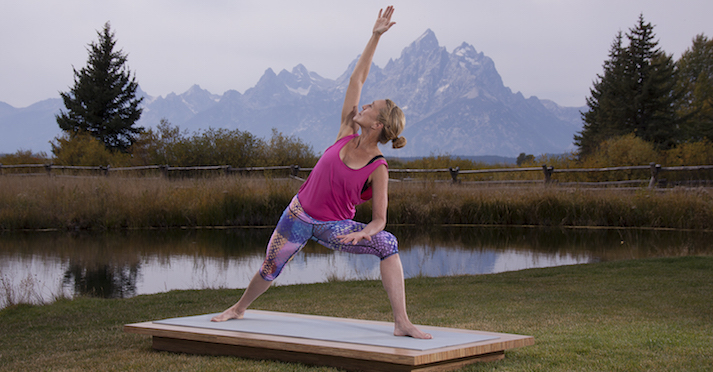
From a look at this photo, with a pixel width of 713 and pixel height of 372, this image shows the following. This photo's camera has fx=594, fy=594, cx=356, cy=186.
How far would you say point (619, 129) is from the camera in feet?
→ 135

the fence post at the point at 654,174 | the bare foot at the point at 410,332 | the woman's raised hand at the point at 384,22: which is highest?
the woman's raised hand at the point at 384,22

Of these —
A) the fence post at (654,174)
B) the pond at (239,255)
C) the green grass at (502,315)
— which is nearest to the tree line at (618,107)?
the fence post at (654,174)

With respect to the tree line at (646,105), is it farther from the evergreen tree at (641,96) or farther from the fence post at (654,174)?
the fence post at (654,174)

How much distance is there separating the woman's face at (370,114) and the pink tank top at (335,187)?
138mm

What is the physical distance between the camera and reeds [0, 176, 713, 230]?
51.5 feet

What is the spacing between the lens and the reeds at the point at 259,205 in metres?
15.7

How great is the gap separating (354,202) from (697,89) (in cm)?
5062

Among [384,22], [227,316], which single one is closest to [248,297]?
[227,316]

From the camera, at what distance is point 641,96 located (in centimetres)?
4028

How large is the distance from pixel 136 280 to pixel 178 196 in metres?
7.69

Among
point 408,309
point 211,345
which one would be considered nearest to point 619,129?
point 408,309

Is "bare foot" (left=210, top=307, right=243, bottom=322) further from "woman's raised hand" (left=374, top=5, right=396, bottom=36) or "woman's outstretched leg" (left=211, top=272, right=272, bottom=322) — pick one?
"woman's raised hand" (left=374, top=5, right=396, bottom=36)

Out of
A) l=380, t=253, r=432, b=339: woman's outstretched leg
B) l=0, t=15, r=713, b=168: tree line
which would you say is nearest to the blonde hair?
l=380, t=253, r=432, b=339: woman's outstretched leg

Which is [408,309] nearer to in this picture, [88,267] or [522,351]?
[522,351]
